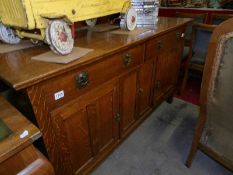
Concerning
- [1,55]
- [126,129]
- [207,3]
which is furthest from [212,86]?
[207,3]

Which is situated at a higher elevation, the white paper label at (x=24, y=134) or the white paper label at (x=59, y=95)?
the white paper label at (x=59, y=95)

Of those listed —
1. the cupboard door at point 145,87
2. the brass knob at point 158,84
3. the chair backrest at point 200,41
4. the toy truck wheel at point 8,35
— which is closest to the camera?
the toy truck wheel at point 8,35

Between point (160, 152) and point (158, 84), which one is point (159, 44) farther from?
point (160, 152)

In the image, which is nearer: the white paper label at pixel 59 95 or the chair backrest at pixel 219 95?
the white paper label at pixel 59 95

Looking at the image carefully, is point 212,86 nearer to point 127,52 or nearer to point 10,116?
point 127,52

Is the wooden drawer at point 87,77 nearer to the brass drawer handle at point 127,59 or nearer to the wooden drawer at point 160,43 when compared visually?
the brass drawer handle at point 127,59

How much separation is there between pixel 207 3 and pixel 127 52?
123 inches

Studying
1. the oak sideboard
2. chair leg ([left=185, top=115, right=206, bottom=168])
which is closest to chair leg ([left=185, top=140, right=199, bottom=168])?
chair leg ([left=185, top=115, right=206, bottom=168])

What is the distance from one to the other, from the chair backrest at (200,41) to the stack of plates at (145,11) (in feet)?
2.02

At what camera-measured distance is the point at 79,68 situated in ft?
2.65

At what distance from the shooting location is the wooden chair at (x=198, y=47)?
1.83 meters

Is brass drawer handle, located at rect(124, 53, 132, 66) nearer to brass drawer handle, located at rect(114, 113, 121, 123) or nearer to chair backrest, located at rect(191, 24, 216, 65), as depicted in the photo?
brass drawer handle, located at rect(114, 113, 121, 123)

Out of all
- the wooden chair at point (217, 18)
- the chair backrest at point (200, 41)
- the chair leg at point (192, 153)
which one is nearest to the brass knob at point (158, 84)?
the chair leg at point (192, 153)

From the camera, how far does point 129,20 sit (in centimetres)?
125
